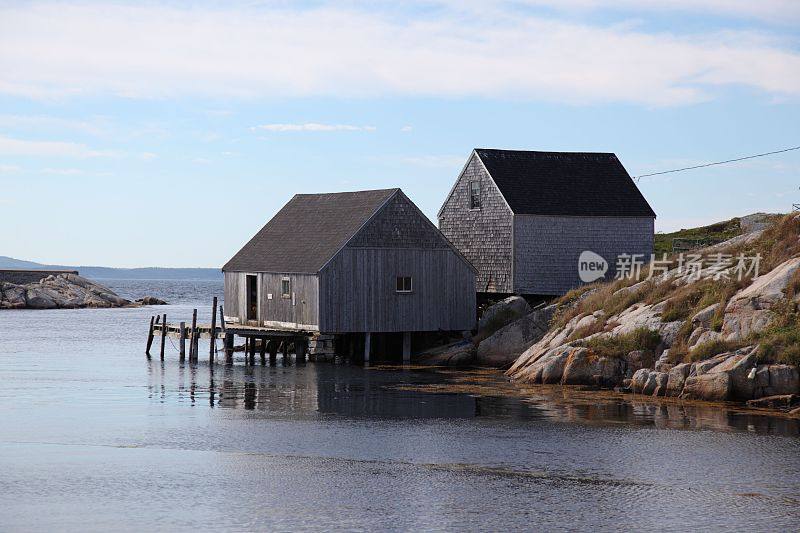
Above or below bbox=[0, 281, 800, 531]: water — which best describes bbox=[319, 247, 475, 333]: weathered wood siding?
above

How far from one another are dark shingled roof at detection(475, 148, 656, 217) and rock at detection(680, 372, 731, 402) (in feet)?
59.3

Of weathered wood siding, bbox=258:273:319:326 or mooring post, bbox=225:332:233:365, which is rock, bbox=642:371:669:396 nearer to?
weathered wood siding, bbox=258:273:319:326

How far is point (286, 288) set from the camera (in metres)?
45.8

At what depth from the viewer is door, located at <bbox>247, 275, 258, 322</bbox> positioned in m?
48.4

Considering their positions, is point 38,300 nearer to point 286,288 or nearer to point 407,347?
point 286,288

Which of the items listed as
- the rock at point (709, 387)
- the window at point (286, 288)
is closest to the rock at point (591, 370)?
the rock at point (709, 387)

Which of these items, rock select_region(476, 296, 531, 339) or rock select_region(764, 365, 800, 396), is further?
rock select_region(476, 296, 531, 339)

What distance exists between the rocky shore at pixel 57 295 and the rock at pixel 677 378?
76.9 m

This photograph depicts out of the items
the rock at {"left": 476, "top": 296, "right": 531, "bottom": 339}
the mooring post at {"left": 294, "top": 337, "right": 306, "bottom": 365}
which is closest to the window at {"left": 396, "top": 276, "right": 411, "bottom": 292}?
the rock at {"left": 476, "top": 296, "right": 531, "bottom": 339}

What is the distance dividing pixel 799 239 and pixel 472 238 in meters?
17.5

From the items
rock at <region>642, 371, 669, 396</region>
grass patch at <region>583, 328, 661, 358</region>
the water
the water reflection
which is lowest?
the water

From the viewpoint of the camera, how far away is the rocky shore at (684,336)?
3114 centimetres

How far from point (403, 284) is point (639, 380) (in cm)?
1353

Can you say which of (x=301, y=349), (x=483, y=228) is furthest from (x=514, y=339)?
(x=301, y=349)
